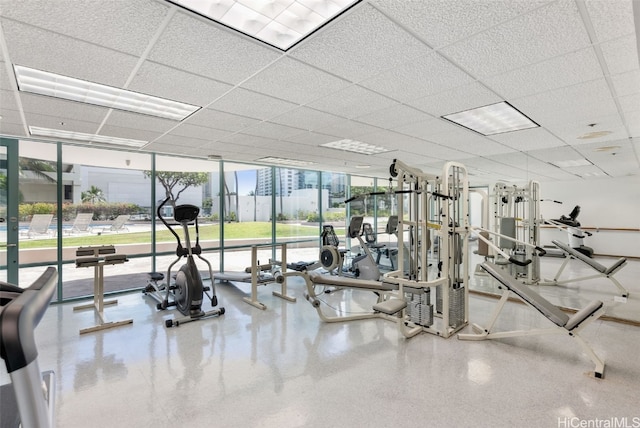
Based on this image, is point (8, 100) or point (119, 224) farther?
point (119, 224)

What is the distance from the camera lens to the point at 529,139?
4227 millimetres

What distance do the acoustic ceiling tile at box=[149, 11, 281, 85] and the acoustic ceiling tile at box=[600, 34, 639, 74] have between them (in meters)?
2.03

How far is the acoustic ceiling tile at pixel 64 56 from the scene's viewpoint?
172cm

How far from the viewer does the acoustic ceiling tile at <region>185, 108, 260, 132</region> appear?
124 inches

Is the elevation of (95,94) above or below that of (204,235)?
above

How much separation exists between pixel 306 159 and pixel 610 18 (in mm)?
4798

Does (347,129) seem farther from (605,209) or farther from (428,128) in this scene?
(605,209)

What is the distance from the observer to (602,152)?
16.8ft

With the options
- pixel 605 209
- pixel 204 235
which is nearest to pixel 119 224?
pixel 204 235

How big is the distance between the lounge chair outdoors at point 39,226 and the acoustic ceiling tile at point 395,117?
4.78 meters

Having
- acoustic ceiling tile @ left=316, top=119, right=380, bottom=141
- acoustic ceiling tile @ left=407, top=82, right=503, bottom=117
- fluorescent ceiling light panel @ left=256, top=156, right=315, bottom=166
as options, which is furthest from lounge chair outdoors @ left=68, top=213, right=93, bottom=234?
acoustic ceiling tile @ left=407, top=82, right=503, bottom=117

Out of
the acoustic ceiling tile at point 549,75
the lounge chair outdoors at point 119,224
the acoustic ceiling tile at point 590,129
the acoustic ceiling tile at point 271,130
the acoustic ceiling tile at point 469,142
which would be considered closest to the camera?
the acoustic ceiling tile at point 549,75

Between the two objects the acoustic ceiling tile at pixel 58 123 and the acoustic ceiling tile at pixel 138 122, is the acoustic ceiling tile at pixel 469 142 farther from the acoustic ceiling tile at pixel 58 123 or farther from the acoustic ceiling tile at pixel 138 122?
the acoustic ceiling tile at pixel 58 123

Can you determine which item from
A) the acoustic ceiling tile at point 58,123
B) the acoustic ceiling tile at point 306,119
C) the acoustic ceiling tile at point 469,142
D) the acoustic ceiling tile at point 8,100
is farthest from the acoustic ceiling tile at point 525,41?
the acoustic ceiling tile at point 58,123
